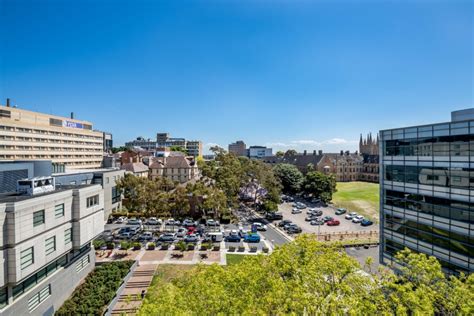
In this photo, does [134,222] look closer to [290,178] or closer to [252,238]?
[252,238]

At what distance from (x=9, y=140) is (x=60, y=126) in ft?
68.6

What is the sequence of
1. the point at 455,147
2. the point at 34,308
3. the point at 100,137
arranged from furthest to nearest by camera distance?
the point at 100,137, the point at 34,308, the point at 455,147

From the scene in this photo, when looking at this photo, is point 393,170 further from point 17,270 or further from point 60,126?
point 60,126

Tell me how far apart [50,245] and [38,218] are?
302 centimetres

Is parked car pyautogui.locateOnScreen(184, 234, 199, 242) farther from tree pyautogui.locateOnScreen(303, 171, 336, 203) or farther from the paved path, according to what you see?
tree pyautogui.locateOnScreen(303, 171, 336, 203)

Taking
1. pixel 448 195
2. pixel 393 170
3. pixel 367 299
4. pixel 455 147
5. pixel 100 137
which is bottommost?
pixel 367 299

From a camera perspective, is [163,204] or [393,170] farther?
[163,204]

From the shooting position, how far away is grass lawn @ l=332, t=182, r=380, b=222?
65.8 metres

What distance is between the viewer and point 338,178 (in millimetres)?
111625

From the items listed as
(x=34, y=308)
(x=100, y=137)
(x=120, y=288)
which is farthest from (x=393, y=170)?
(x=100, y=137)

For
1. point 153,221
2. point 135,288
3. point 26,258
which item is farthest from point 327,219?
point 26,258

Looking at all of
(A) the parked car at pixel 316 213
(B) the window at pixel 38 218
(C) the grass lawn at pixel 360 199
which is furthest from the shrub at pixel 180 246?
(C) the grass lawn at pixel 360 199

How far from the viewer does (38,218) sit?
75.0 ft

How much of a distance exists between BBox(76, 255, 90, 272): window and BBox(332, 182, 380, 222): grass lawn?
183ft
